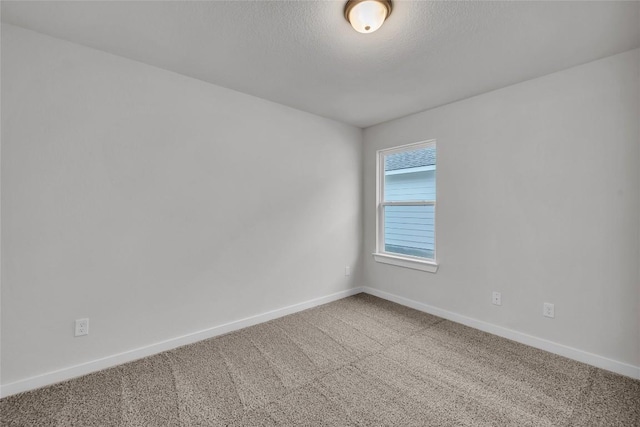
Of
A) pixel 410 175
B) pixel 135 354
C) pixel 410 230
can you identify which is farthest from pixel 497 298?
pixel 135 354

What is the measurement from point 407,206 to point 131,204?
2.90 metres

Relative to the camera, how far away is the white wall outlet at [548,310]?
2386 millimetres

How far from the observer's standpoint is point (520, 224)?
256cm

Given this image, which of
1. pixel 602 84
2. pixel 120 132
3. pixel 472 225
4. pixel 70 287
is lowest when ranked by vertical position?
pixel 70 287

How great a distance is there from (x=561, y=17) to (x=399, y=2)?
1006mm

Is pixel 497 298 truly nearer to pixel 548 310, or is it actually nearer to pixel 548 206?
pixel 548 310

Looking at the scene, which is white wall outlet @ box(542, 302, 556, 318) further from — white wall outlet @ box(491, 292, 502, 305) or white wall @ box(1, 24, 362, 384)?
white wall @ box(1, 24, 362, 384)

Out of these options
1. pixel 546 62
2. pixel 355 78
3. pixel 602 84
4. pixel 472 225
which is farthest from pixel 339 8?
pixel 472 225

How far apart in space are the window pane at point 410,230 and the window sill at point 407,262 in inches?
4.6

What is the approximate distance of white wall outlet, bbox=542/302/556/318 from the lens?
2386 mm

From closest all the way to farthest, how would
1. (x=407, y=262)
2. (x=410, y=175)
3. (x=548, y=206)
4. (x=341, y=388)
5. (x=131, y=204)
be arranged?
(x=341, y=388) < (x=131, y=204) < (x=548, y=206) < (x=407, y=262) < (x=410, y=175)

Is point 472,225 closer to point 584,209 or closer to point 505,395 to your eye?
point 584,209

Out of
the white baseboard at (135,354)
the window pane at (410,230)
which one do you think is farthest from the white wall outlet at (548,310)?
the white baseboard at (135,354)

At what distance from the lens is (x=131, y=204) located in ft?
7.29
